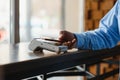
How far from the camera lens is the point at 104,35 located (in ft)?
4.29

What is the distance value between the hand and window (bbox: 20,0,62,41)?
113cm

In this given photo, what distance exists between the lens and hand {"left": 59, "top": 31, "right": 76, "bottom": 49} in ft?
3.46

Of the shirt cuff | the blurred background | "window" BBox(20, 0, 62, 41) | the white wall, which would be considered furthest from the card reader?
the white wall

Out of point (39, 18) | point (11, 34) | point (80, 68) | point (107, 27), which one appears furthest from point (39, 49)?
point (39, 18)

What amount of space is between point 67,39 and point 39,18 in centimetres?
154

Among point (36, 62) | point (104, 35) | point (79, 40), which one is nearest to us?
point (36, 62)

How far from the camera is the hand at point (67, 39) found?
1.06 m

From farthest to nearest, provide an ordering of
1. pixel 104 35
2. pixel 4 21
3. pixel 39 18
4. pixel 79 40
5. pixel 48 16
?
1. pixel 48 16
2. pixel 39 18
3. pixel 4 21
4. pixel 104 35
5. pixel 79 40

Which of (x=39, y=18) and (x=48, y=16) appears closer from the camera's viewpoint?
(x=39, y=18)

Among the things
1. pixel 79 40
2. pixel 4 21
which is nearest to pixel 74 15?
pixel 4 21

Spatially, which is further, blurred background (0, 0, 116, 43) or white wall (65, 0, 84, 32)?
white wall (65, 0, 84, 32)

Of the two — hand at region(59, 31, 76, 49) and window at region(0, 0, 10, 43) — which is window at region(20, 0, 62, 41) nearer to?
window at region(0, 0, 10, 43)

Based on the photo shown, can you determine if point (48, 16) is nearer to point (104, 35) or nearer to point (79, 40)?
point (104, 35)

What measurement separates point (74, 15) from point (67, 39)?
1935 millimetres
